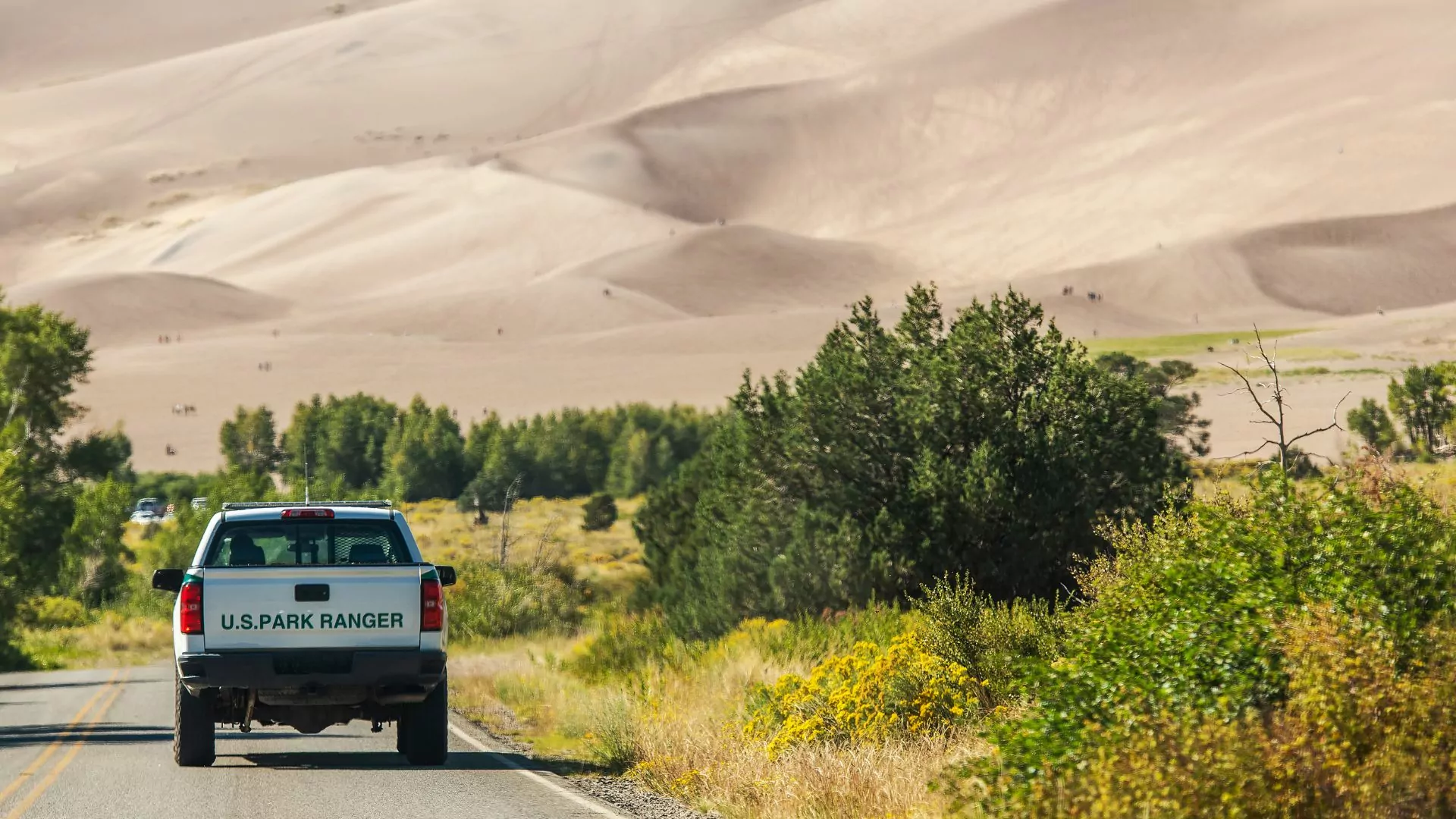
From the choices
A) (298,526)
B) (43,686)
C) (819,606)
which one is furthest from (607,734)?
(43,686)

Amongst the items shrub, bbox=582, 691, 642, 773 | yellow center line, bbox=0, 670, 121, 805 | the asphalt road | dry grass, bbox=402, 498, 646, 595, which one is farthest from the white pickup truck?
dry grass, bbox=402, 498, 646, 595

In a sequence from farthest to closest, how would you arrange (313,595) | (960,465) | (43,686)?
(43,686), (960,465), (313,595)

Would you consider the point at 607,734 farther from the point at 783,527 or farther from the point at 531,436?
the point at 531,436

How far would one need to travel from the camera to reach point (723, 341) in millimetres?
191375

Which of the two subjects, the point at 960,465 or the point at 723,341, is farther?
the point at 723,341

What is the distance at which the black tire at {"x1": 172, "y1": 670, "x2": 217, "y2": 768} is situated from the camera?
15.5 metres

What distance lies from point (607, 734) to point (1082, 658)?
7.13m

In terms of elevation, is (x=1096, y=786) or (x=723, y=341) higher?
(x=723, y=341)

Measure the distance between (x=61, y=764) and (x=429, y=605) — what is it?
15.1ft

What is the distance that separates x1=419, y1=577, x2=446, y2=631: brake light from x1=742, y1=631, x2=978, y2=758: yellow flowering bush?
9.23 feet

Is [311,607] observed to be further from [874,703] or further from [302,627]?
[874,703]

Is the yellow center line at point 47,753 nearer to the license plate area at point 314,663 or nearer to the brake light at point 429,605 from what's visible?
the license plate area at point 314,663

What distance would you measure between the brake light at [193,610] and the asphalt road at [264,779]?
1251 mm

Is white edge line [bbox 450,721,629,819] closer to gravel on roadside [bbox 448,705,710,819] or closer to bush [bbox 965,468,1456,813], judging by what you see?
gravel on roadside [bbox 448,705,710,819]
